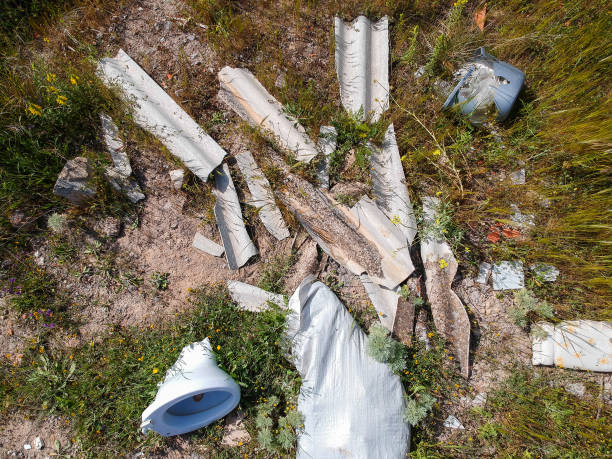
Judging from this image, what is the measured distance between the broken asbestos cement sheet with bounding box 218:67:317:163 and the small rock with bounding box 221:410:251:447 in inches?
81.6

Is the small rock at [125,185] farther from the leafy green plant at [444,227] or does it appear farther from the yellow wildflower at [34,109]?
the leafy green plant at [444,227]

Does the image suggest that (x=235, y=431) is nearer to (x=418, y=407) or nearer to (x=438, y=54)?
(x=418, y=407)

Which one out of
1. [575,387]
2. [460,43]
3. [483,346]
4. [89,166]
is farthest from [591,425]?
[89,166]

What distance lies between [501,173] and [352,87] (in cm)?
148

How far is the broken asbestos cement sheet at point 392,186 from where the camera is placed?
252cm

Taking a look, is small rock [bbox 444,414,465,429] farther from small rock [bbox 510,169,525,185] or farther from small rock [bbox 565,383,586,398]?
small rock [bbox 510,169,525,185]

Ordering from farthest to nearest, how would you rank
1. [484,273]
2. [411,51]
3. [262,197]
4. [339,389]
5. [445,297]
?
[411,51]
[262,197]
[484,273]
[445,297]
[339,389]

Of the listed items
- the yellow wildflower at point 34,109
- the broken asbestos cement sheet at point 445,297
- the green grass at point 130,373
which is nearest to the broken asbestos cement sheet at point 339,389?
the green grass at point 130,373

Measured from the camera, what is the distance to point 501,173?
8.72 ft

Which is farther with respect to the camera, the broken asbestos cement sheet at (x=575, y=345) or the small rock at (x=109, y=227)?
the small rock at (x=109, y=227)

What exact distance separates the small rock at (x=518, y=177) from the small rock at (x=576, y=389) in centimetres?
159

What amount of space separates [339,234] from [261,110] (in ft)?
4.17

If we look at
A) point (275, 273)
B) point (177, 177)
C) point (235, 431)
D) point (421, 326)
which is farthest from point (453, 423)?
point (177, 177)

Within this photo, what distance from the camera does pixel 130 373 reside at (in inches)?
92.7
